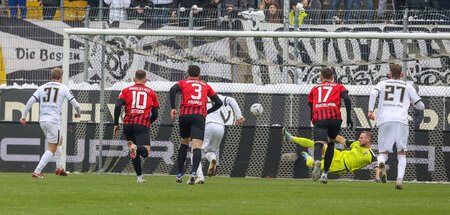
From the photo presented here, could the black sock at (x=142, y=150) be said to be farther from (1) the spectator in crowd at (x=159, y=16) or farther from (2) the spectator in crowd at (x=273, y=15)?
(2) the spectator in crowd at (x=273, y=15)

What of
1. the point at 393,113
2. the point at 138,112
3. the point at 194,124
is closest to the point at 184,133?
the point at 194,124

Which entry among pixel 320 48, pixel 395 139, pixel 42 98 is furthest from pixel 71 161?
pixel 395 139

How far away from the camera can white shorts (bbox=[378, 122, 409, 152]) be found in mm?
13125

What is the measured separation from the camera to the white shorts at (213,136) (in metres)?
15.2

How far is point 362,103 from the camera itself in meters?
16.9

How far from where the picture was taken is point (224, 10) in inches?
685

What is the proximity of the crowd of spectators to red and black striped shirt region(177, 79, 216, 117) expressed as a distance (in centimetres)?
432

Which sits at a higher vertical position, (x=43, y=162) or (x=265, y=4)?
(x=265, y=4)

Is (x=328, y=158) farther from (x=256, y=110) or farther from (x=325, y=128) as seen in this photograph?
(x=256, y=110)

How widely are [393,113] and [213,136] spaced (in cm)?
348

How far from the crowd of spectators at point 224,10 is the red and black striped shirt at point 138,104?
413 centimetres

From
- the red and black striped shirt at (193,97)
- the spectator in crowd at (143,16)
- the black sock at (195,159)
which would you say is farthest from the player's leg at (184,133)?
the spectator in crowd at (143,16)

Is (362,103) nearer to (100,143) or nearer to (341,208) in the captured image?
(100,143)

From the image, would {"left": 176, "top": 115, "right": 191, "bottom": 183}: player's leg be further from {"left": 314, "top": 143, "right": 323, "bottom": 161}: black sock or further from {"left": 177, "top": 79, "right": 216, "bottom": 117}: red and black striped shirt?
{"left": 314, "top": 143, "right": 323, "bottom": 161}: black sock
